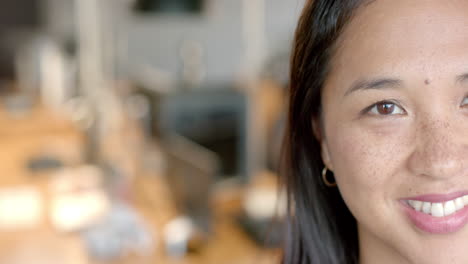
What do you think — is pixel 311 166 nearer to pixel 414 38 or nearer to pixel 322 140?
pixel 322 140

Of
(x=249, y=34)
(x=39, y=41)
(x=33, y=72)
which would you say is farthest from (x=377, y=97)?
(x=249, y=34)

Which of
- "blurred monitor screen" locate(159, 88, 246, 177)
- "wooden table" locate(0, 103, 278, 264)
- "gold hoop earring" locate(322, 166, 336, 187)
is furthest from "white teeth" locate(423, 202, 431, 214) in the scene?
"blurred monitor screen" locate(159, 88, 246, 177)

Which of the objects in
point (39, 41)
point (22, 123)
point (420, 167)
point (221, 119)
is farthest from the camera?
point (39, 41)

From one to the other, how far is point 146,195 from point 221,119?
581 mm

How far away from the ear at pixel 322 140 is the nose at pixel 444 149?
22cm

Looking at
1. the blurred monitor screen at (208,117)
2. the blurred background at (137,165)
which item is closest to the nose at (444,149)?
the blurred background at (137,165)

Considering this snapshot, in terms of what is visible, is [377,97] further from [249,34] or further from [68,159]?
[249,34]

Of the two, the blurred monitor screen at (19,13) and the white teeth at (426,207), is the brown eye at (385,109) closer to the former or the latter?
the white teeth at (426,207)

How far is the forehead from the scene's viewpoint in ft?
2.88

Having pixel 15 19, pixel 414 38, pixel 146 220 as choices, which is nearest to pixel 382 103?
pixel 414 38

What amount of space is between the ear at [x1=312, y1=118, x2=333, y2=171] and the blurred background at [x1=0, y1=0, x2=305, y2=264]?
23cm

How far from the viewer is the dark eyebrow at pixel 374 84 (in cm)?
90

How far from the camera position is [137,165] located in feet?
11.2

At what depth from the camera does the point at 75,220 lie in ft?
8.91
